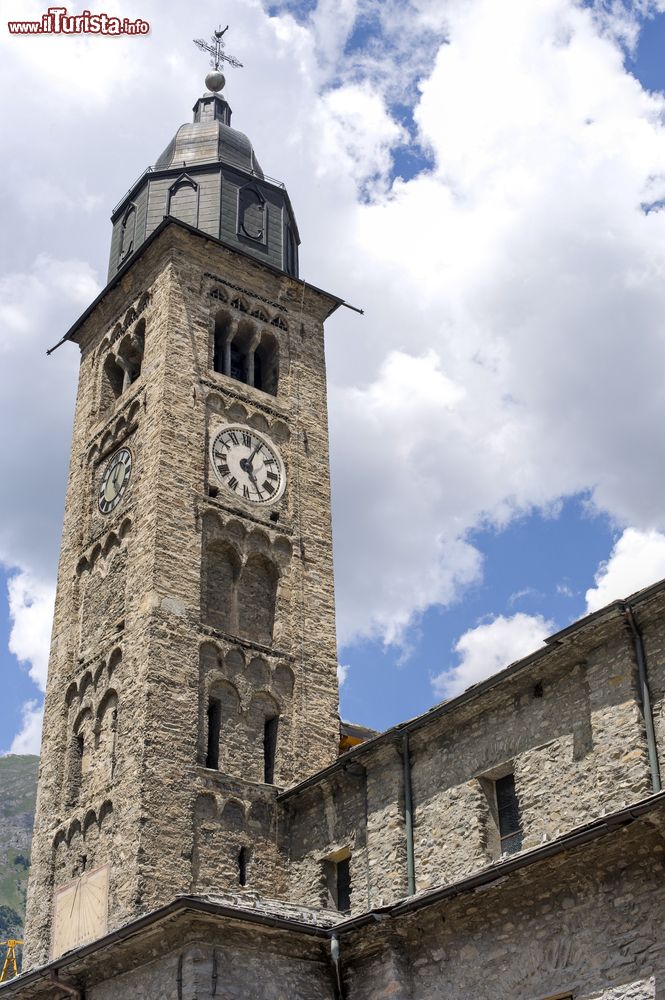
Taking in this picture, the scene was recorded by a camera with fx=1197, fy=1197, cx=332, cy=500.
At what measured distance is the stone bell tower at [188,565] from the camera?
2208cm

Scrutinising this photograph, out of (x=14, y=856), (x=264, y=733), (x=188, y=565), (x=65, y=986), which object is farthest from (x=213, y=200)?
(x=14, y=856)

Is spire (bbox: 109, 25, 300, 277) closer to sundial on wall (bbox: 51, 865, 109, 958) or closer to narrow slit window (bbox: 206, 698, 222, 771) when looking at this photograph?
narrow slit window (bbox: 206, 698, 222, 771)

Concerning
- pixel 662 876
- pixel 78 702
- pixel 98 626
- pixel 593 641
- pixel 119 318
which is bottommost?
pixel 662 876

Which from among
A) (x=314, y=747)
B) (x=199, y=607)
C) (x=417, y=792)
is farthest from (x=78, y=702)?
(x=417, y=792)

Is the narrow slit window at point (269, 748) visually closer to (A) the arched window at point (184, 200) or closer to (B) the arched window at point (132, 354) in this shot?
(B) the arched window at point (132, 354)

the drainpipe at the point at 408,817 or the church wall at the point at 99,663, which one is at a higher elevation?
the church wall at the point at 99,663

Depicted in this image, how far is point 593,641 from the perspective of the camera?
58.1 feet

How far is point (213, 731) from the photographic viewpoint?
76.7ft

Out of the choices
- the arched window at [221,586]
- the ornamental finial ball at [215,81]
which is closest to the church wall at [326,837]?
the arched window at [221,586]

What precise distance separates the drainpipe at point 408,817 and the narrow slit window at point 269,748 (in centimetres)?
405

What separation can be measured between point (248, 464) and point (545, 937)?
565 inches

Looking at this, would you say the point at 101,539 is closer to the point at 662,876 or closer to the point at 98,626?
the point at 98,626

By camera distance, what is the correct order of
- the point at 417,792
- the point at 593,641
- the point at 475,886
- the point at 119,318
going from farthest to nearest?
the point at 119,318 < the point at 417,792 < the point at 593,641 < the point at 475,886

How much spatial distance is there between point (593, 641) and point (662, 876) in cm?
445
